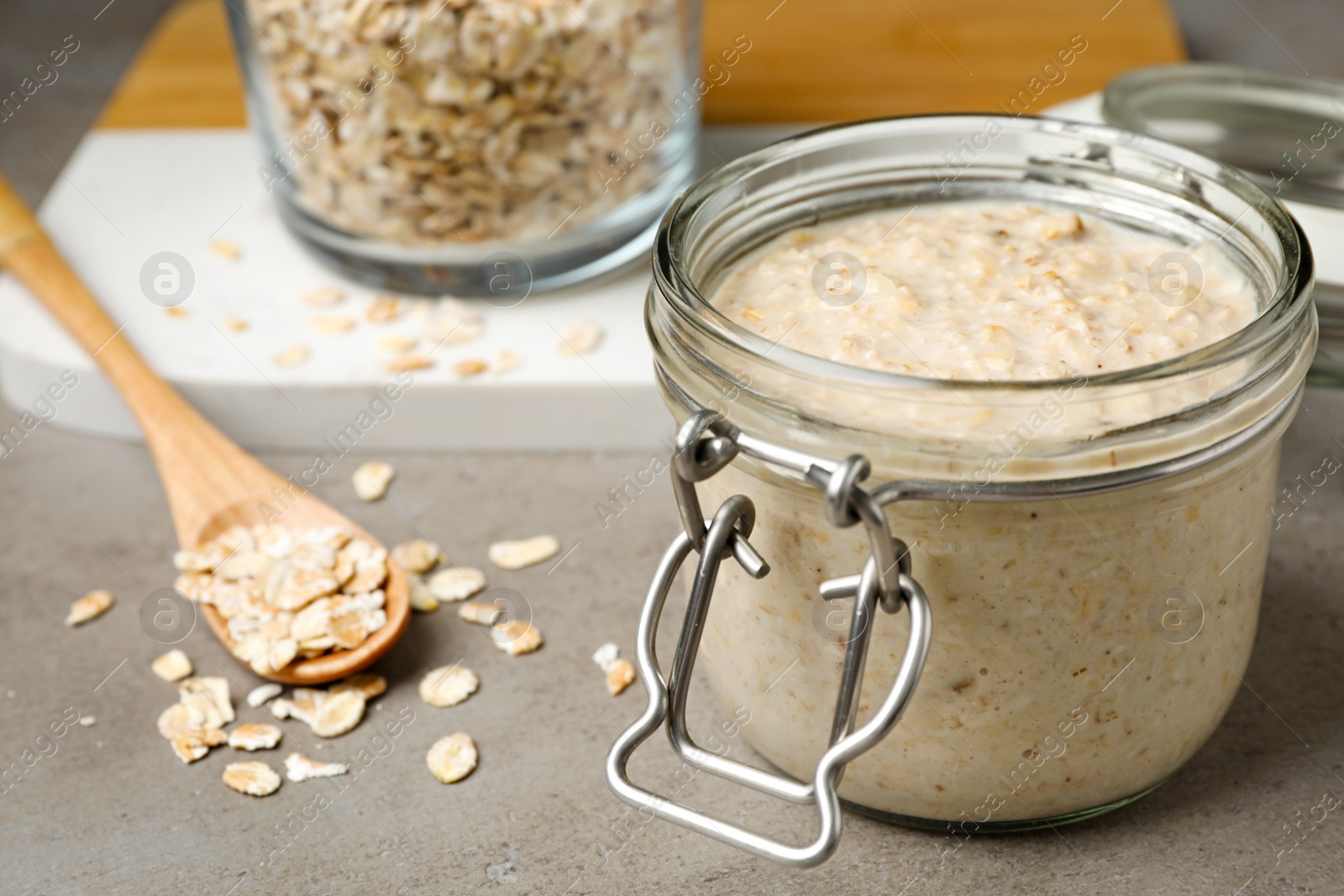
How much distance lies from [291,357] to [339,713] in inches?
15.3

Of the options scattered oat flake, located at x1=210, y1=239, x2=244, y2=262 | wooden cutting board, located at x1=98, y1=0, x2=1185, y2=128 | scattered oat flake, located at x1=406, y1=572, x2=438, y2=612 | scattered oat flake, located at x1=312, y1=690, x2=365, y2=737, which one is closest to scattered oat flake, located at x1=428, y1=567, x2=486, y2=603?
scattered oat flake, located at x1=406, y1=572, x2=438, y2=612

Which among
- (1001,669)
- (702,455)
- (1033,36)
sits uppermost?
(702,455)

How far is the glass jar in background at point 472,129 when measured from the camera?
103 cm

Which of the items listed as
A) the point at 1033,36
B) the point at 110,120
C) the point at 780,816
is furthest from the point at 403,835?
the point at 1033,36

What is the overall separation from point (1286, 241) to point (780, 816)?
0.40 m

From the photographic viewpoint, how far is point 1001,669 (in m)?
0.64

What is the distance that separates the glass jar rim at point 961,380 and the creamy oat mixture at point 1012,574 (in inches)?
1.0

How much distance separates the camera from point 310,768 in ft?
2.63

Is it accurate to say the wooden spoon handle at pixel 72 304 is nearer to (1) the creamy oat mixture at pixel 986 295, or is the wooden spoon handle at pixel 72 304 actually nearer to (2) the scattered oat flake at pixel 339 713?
(2) the scattered oat flake at pixel 339 713

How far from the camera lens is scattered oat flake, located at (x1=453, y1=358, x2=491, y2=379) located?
3.59 feet

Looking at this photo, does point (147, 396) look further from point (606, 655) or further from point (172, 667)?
point (606, 655)

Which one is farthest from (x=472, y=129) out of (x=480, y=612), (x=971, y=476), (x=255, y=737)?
(x=971, y=476)

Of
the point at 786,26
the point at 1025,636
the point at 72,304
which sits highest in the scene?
the point at 1025,636

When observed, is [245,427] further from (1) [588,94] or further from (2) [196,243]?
(1) [588,94]
